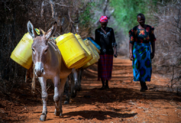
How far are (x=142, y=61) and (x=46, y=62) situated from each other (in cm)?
318

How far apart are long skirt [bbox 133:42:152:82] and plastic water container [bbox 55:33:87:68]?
2437 mm

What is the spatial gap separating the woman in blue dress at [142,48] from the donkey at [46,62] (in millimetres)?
2361

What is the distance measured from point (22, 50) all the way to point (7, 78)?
2295 millimetres

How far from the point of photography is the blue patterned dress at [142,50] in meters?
5.95

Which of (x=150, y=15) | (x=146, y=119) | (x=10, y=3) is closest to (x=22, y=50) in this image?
(x=10, y=3)

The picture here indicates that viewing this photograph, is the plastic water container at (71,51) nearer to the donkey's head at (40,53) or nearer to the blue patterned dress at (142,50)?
the donkey's head at (40,53)

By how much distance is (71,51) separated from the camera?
407 cm

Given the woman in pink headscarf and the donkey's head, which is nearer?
the donkey's head

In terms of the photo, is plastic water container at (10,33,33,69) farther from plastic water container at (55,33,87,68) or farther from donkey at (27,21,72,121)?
plastic water container at (55,33,87,68)

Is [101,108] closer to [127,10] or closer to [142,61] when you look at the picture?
[142,61]

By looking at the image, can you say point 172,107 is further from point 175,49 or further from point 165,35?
point 165,35

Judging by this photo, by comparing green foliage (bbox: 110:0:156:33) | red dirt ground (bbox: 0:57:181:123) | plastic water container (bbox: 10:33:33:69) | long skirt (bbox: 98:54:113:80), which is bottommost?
red dirt ground (bbox: 0:57:181:123)

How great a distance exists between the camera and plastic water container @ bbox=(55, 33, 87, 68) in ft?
13.2

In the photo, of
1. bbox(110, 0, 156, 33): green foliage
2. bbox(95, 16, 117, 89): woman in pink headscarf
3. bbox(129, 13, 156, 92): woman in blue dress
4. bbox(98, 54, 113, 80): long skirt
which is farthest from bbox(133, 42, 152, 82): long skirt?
bbox(110, 0, 156, 33): green foliage
